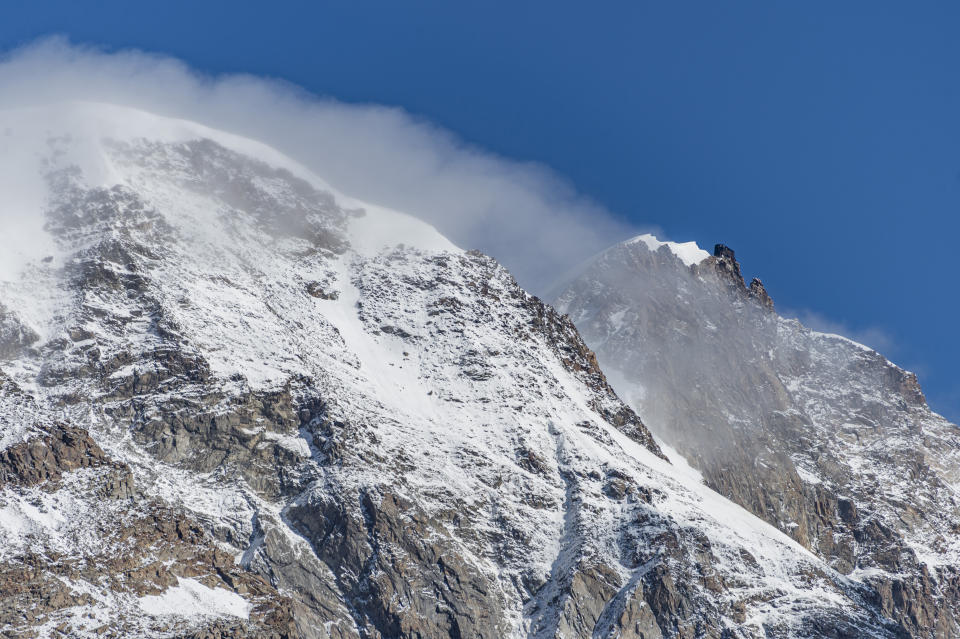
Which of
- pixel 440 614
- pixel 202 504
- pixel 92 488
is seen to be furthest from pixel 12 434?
pixel 440 614

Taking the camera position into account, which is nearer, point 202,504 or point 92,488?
point 92,488

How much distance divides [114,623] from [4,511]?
70.2 ft

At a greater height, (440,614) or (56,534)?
(440,614)

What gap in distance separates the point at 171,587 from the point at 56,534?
14596 mm

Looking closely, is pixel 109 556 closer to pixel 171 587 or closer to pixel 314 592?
pixel 171 587

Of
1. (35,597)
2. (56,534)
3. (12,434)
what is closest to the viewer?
(35,597)

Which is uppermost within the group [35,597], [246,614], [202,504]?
[202,504]

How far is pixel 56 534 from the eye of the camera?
583ft

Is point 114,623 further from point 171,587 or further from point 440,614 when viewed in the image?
point 440,614

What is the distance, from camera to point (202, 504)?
199m

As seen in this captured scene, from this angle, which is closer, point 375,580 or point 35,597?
point 35,597

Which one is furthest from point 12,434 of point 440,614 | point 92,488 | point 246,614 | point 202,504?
point 440,614

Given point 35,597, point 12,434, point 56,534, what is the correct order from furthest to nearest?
1. point 12,434
2. point 56,534
3. point 35,597

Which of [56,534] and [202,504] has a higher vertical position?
[202,504]
